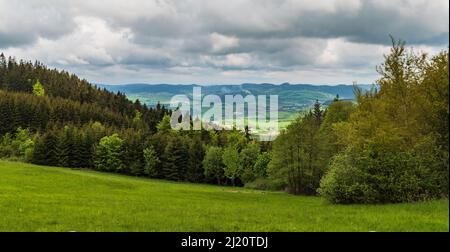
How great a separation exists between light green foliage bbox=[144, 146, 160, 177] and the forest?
10.4 inches

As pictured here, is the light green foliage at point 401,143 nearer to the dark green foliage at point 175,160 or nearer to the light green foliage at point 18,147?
the dark green foliage at point 175,160

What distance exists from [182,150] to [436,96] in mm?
97687

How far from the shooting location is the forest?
30141mm

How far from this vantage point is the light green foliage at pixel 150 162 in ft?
391

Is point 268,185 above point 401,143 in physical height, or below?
A: below

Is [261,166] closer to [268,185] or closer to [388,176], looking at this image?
[268,185]

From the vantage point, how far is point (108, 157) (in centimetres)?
12394

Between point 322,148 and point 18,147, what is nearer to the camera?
point 322,148

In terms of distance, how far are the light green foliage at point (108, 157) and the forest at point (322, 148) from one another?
0.90 ft

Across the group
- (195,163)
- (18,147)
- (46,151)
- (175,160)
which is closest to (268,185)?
(195,163)

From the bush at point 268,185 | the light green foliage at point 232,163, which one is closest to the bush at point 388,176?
the bush at point 268,185

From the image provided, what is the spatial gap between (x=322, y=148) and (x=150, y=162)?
56.0 m

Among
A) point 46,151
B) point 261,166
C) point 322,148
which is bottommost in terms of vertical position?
point 261,166

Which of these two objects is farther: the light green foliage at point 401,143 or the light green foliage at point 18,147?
the light green foliage at point 18,147
